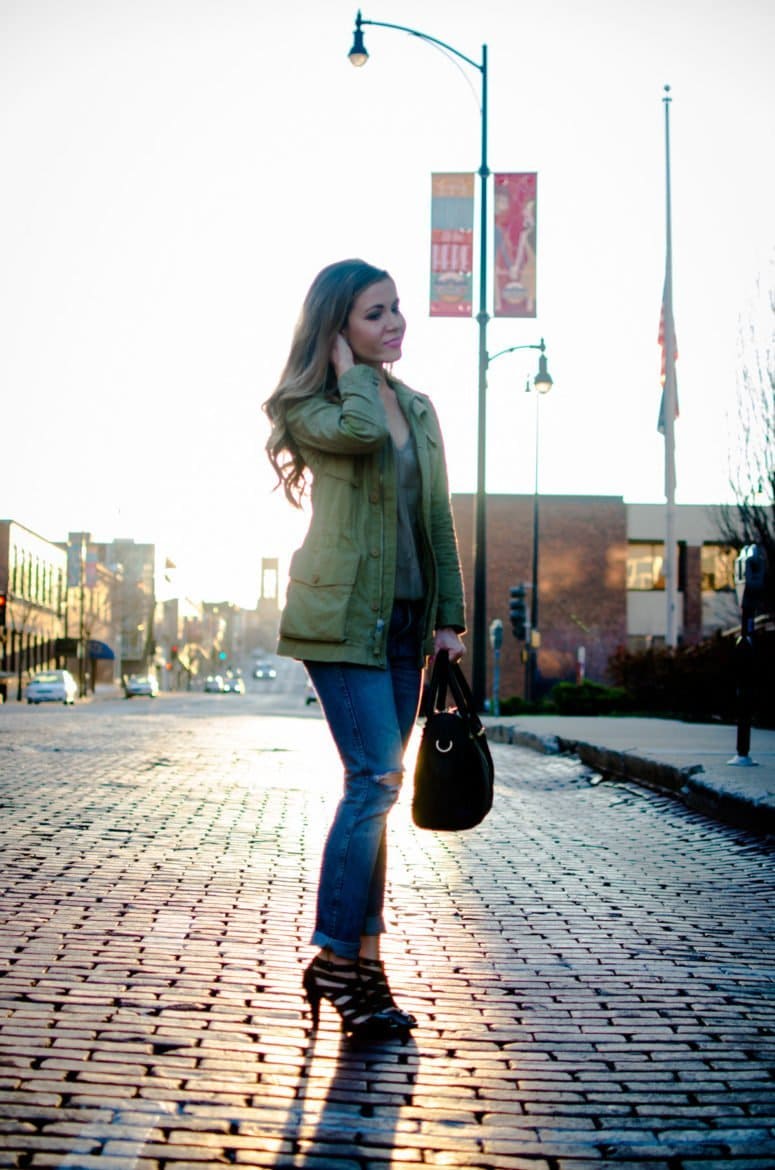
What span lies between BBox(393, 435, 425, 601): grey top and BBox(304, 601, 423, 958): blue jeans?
257 millimetres

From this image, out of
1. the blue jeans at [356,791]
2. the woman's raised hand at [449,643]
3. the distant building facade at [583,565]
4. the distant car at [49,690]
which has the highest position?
the distant building facade at [583,565]

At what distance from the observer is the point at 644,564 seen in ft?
190

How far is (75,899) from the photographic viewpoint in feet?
17.1

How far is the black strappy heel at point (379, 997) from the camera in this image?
11.2 feet

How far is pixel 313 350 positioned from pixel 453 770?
4.02 feet

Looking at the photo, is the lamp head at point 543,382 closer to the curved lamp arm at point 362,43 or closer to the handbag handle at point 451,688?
the curved lamp arm at point 362,43

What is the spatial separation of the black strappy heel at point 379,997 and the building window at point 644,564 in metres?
55.2

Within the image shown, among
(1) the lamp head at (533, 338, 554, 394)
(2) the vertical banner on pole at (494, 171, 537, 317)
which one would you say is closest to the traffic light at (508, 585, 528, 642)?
(1) the lamp head at (533, 338, 554, 394)

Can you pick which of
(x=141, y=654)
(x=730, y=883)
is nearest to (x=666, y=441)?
(x=730, y=883)

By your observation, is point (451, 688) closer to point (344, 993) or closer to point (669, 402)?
point (344, 993)

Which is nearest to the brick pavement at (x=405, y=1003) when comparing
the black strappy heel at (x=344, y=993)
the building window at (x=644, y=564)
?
the black strappy heel at (x=344, y=993)

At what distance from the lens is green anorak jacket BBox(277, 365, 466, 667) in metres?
3.53

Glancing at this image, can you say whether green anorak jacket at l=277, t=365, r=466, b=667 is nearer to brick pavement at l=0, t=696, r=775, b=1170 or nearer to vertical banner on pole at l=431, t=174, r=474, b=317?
brick pavement at l=0, t=696, r=775, b=1170

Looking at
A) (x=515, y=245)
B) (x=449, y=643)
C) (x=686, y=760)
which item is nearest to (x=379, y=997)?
(x=449, y=643)
